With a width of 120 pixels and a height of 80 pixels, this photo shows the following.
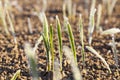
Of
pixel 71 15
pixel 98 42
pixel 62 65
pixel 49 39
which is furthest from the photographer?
pixel 71 15

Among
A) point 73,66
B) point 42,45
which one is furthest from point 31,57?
point 42,45

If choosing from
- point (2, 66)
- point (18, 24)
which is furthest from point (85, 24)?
point (2, 66)

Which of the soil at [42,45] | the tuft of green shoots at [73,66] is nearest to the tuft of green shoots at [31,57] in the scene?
the tuft of green shoots at [73,66]

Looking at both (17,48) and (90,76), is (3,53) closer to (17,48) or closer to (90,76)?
(17,48)

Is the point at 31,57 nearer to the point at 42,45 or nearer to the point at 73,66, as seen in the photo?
the point at 73,66

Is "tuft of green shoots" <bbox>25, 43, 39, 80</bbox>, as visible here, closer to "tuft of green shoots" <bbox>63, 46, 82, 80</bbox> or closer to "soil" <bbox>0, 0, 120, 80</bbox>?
"tuft of green shoots" <bbox>63, 46, 82, 80</bbox>

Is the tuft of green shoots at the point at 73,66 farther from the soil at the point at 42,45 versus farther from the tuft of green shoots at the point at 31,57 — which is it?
the soil at the point at 42,45

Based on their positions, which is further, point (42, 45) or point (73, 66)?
point (42, 45)

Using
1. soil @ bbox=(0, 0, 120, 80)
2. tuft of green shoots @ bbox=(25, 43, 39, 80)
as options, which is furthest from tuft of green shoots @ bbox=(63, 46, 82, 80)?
soil @ bbox=(0, 0, 120, 80)

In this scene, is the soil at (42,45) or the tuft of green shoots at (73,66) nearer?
the tuft of green shoots at (73,66)
